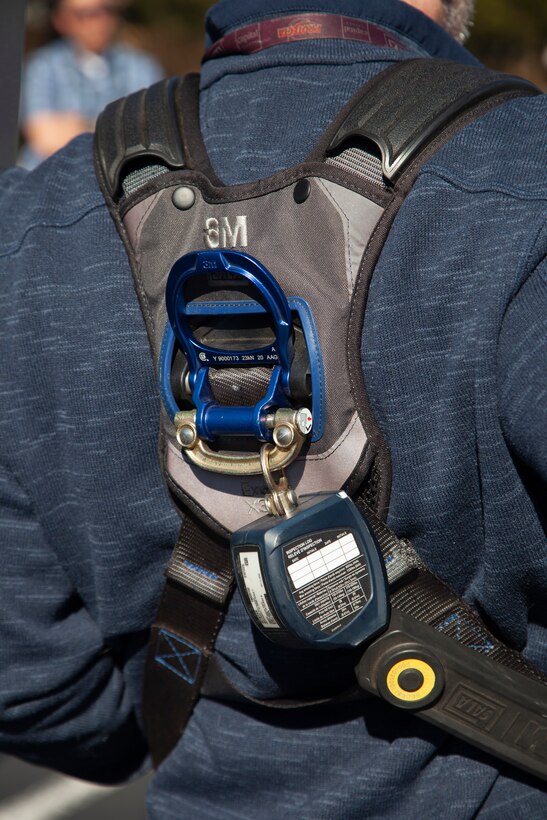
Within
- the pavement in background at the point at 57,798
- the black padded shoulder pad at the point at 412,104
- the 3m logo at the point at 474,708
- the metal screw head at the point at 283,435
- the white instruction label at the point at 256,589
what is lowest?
the pavement in background at the point at 57,798

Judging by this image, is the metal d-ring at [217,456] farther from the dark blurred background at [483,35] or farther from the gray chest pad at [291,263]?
the dark blurred background at [483,35]

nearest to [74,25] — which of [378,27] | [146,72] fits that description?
[146,72]

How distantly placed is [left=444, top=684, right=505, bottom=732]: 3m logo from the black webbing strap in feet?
0.95

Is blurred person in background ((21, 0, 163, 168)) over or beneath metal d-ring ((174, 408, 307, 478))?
over

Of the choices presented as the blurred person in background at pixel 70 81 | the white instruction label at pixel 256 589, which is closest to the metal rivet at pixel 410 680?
the white instruction label at pixel 256 589

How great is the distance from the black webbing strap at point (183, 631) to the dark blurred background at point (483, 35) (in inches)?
262

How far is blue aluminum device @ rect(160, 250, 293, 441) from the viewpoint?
3.25ft

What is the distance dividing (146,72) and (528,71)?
4406 millimetres

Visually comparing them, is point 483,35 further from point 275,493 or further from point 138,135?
point 275,493

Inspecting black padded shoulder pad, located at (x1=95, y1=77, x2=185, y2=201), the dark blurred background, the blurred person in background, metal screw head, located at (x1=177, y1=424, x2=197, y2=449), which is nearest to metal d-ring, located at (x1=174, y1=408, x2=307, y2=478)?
metal screw head, located at (x1=177, y1=424, x2=197, y2=449)

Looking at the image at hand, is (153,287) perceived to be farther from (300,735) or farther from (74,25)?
(74,25)

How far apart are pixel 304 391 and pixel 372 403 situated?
7 cm

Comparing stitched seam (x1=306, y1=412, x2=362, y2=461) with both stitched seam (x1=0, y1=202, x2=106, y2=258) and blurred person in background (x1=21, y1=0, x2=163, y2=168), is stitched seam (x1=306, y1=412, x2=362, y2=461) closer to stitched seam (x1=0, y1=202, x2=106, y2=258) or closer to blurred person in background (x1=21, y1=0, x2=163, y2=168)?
stitched seam (x1=0, y1=202, x2=106, y2=258)

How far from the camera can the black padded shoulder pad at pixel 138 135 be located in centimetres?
109
